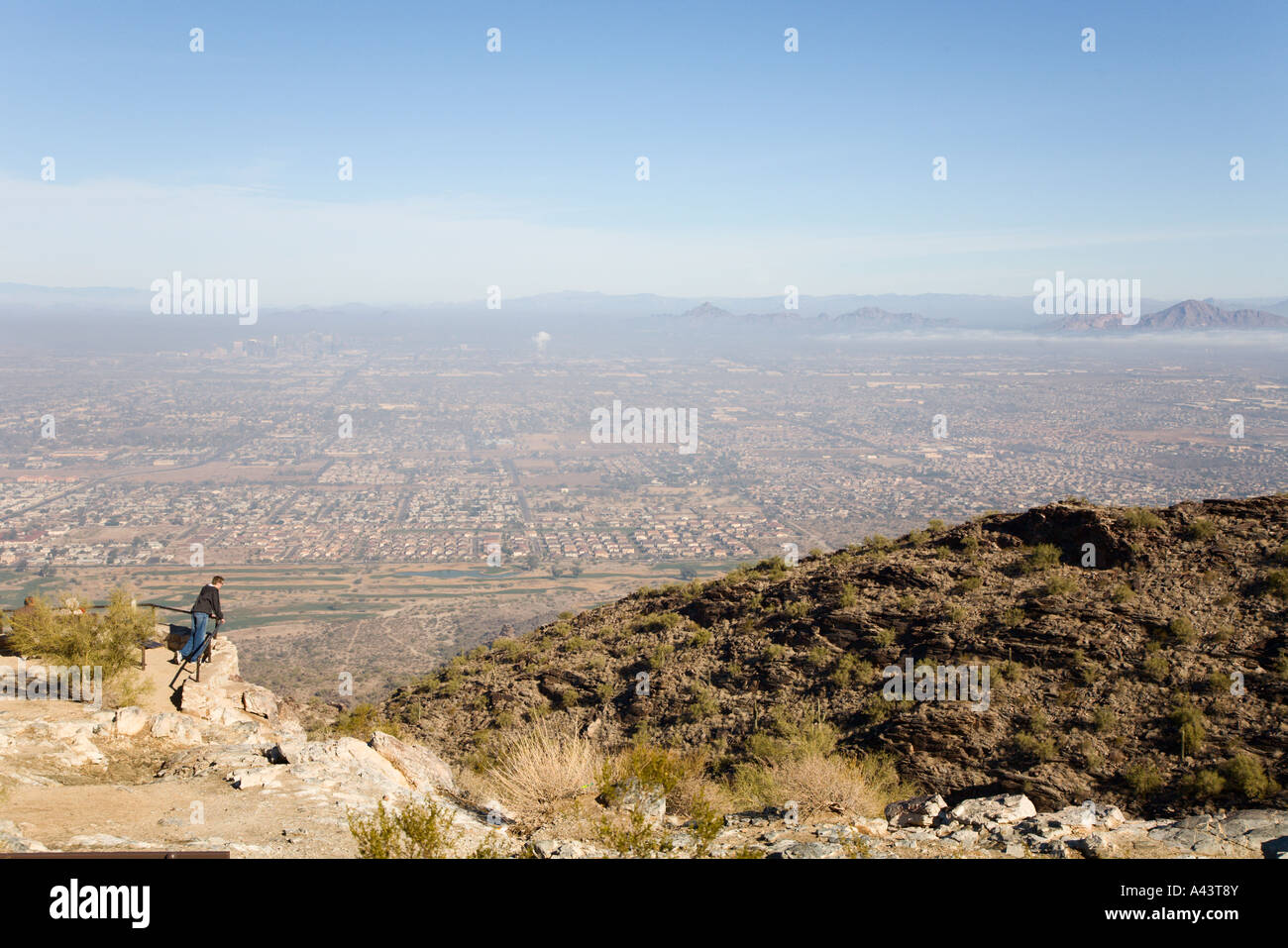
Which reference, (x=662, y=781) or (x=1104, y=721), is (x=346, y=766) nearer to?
(x=662, y=781)

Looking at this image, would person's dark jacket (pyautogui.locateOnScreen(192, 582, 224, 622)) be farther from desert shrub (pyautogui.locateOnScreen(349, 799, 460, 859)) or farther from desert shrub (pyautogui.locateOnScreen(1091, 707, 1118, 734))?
desert shrub (pyautogui.locateOnScreen(1091, 707, 1118, 734))

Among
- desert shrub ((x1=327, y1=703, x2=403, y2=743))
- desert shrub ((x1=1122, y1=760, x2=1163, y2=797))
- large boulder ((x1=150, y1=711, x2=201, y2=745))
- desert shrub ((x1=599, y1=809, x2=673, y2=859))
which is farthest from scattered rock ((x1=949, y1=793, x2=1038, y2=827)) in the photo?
large boulder ((x1=150, y1=711, x2=201, y2=745))

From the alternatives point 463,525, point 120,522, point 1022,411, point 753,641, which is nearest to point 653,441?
point 463,525

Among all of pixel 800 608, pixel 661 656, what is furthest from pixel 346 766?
pixel 800 608
